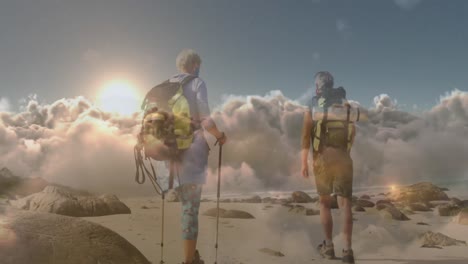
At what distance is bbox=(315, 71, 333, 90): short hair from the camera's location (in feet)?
24.8

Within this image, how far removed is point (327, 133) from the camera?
24.3ft

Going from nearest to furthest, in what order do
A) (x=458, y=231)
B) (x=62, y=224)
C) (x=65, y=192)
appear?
(x=62, y=224) → (x=458, y=231) → (x=65, y=192)

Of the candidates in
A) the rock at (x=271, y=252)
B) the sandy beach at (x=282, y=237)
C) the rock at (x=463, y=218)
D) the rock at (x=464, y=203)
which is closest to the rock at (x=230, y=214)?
the sandy beach at (x=282, y=237)

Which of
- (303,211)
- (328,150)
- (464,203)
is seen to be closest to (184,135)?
(328,150)

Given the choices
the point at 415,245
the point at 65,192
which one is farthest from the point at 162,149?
the point at 65,192

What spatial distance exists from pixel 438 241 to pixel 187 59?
6.55 m

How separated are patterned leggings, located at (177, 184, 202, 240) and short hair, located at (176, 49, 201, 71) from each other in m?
1.75

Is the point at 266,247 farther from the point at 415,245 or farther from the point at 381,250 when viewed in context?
the point at 415,245

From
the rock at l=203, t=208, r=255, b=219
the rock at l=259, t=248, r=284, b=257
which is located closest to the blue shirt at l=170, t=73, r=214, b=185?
the rock at l=259, t=248, r=284, b=257

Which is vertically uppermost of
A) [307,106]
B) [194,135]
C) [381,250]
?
[307,106]

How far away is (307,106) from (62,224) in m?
4.47

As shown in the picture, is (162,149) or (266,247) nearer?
(162,149)

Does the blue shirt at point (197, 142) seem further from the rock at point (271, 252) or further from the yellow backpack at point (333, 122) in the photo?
the rock at point (271, 252)

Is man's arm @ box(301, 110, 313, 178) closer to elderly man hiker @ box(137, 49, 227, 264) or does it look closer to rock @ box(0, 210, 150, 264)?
elderly man hiker @ box(137, 49, 227, 264)
